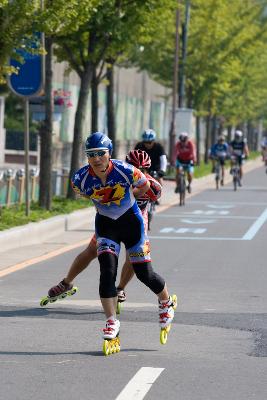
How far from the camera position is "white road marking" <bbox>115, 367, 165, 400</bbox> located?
27.5 ft

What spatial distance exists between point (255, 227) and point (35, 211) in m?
4.36

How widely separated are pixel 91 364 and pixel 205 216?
1911 centimetres

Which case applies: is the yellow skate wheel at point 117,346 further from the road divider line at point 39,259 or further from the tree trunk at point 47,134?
the tree trunk at point 47,134

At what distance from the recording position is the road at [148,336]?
874 cm

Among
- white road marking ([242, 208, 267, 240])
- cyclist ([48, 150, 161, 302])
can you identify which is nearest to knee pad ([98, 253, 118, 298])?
cyclist ([48, 150, 161, 302])

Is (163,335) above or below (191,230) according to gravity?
above

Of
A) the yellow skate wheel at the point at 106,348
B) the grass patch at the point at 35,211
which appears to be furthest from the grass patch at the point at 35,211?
the yellow skate wheel at the point at 106,348

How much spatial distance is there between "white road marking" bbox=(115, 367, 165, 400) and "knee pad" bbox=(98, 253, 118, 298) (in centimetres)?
120

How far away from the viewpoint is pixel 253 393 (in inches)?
338

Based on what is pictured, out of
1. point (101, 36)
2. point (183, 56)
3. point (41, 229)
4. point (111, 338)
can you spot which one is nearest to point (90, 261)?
point (111, 338)

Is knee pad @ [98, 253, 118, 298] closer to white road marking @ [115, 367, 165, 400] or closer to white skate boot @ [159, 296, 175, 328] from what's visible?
white skate boot @ [159, 296, 175, 328]

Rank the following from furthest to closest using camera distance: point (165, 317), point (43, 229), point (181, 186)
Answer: point (181, 186)
point (43, 229)
point (165, 317)

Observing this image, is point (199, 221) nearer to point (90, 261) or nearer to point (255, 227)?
point (255, 227)

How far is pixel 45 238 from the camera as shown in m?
21.5
